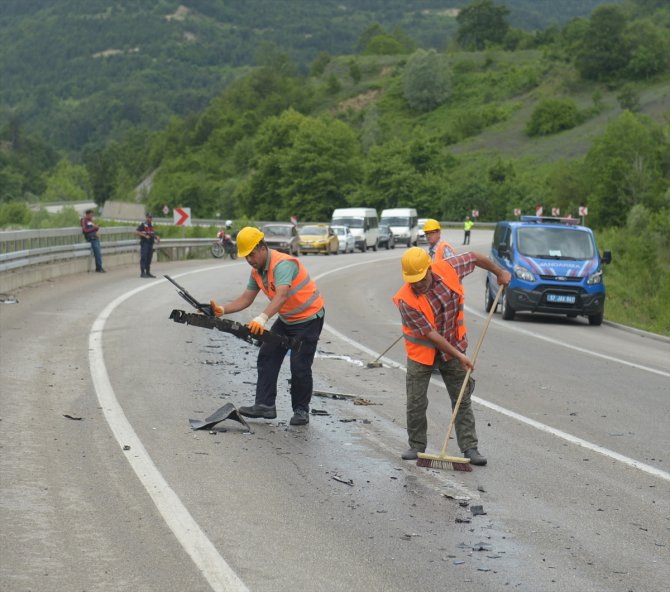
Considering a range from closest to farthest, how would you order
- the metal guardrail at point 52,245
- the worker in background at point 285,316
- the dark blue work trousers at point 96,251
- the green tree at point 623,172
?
the worker in background at point 285,316 < the metal guardrail at point 52,245 < the dark blue work trousers at point 96,251 < the green tree at point 623,172

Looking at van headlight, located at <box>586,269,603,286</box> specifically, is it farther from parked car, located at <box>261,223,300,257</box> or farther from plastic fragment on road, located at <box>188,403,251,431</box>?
parked car, located at <box>261,223,300,257</box>

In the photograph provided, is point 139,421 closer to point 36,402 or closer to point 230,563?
point 36,402

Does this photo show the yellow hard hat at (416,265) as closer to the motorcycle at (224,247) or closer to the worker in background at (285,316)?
the worker in background at (285,316)

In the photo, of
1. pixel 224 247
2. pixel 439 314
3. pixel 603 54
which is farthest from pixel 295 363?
pixel 603 54

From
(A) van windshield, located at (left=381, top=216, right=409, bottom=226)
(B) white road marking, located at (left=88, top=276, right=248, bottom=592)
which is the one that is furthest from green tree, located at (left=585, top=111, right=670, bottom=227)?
(B) white road marking, located at (left=88, top=276, right=248, bottom=592)

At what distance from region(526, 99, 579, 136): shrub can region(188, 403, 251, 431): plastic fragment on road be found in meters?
131

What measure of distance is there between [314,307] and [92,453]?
2408 mm

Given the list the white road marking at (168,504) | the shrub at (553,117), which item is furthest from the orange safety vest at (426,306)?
the shrub at (553,117)

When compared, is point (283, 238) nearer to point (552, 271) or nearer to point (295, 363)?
point (552, 271)

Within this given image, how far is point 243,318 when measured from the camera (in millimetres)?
20125

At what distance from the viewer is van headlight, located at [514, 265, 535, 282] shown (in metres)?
22.8

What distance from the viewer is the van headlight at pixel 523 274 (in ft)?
74.7

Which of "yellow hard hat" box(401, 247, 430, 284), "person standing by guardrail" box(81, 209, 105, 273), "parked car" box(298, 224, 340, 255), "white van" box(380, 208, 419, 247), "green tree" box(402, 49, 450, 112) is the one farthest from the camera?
"green tree" box(402, 49, 450, 112)

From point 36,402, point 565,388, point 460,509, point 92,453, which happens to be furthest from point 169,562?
point 565,388
